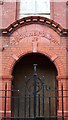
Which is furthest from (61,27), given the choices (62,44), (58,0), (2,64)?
(2,64)

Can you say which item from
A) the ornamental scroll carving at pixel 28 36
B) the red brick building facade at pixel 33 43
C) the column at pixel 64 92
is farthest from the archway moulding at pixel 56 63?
the ornamental scroll carving at pixel 28 36

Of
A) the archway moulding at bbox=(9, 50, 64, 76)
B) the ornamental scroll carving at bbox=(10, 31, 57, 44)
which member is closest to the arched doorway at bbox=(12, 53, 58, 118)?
the archway moulding at bbox=(9, 50, 64, 76)

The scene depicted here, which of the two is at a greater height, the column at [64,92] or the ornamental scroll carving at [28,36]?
the ornamental scroll carving at [28,36]

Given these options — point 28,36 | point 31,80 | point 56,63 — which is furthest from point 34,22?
point 31,80

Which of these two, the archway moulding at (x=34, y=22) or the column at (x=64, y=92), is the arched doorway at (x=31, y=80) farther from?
the archway moulding at (x=34, y=22)

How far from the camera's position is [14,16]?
10945 mm

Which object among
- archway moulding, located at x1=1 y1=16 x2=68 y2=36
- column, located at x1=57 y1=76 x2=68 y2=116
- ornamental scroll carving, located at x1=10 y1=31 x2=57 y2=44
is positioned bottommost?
column, located at x1=57 y1=76 x2=68 y2=116

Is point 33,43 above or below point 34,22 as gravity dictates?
below

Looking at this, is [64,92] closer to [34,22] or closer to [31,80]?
[31,80]

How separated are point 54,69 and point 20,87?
1336 millimetres

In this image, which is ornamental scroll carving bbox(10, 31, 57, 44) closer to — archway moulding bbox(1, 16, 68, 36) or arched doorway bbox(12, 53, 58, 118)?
archway moulding bbox(1, 16, 68, 36)

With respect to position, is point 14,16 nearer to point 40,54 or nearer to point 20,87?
point 40,54

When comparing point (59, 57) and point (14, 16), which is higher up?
point (14, 16)

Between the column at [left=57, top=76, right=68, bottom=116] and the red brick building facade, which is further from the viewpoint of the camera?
the red brick building facade
